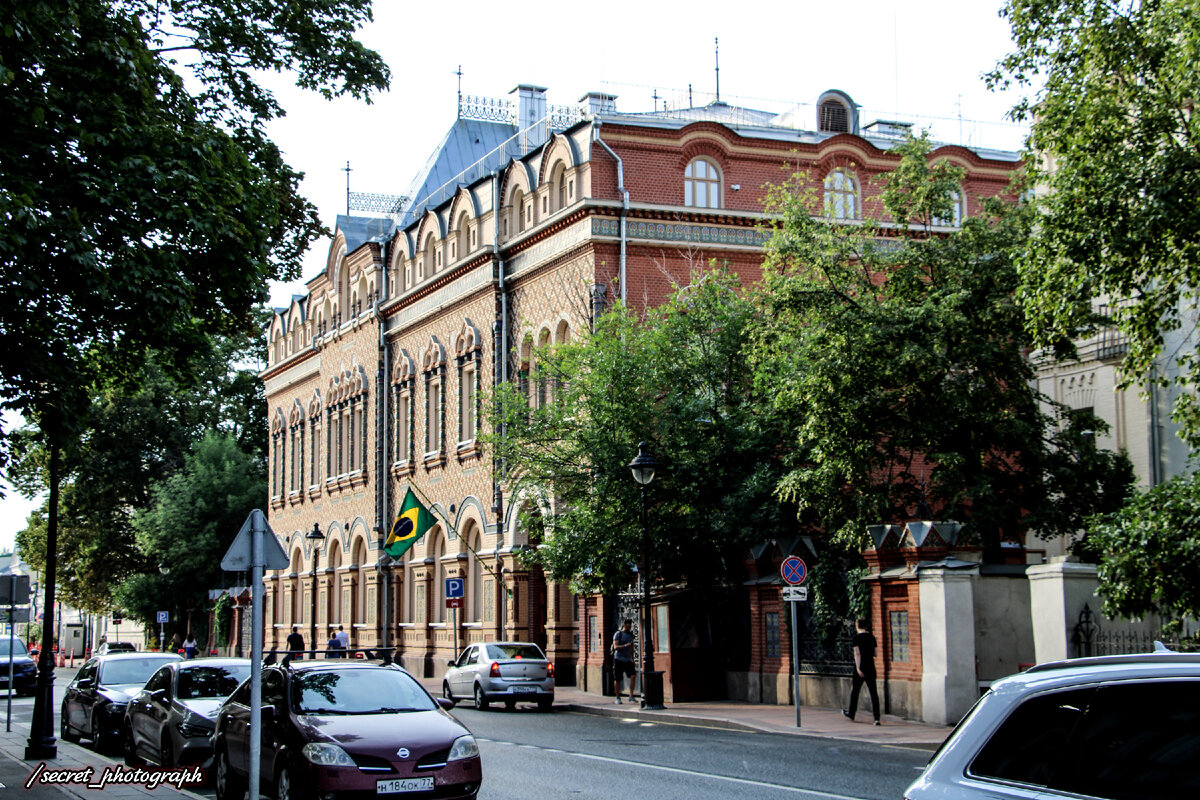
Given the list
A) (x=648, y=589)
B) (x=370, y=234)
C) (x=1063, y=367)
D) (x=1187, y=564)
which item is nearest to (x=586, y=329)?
(x=648, y=589)

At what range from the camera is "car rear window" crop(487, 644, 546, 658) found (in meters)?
29.3

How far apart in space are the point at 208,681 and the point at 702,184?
22.2 meters

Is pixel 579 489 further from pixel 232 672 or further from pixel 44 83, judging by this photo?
pixel 44 83

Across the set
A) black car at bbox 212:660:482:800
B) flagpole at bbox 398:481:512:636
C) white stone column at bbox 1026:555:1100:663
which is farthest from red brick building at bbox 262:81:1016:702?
black car at bbox 212:660:482:800

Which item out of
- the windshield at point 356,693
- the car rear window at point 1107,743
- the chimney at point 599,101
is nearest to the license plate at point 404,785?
the windshield at point 356,693

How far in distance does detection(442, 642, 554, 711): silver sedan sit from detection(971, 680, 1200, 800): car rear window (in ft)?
77.9

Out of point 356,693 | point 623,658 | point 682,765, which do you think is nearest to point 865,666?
point 682,765

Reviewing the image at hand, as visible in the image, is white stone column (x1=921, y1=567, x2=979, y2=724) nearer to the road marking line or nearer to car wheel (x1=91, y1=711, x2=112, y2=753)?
the road marking line

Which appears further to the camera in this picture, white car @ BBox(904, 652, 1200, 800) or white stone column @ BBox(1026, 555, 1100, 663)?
white stone column @ BBox(1026, 555, 1100, 663)

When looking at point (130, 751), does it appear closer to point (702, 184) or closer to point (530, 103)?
point (702, 184)

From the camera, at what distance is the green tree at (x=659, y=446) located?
2741cm

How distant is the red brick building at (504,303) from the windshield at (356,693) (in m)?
13.9

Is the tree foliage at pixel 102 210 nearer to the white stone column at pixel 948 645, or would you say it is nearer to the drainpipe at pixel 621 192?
the white stone column at pixel 948 645

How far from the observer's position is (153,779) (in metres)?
14.6
